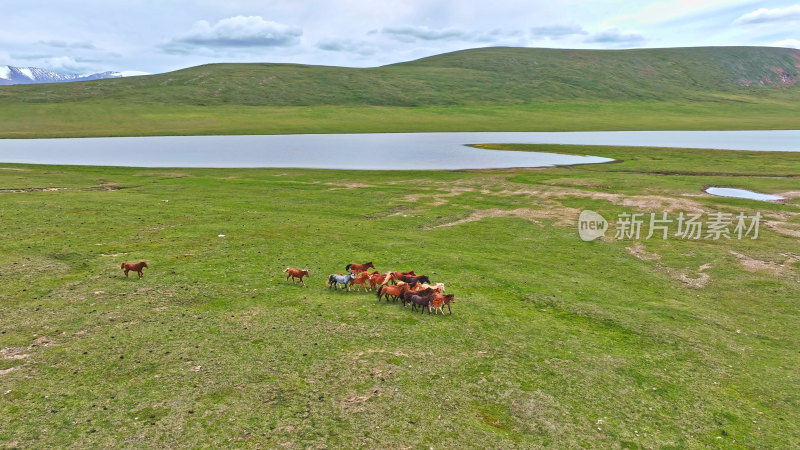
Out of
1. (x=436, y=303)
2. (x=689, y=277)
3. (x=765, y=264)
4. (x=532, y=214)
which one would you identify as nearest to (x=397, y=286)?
(x=436, y=303)

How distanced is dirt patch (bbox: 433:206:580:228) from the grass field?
9.64 ft

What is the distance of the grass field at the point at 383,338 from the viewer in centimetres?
1202

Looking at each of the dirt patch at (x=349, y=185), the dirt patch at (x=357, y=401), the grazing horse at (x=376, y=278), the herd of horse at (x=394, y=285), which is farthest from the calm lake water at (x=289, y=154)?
the dirt patch at (x=357, y=401)

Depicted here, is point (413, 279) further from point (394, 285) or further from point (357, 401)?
point (357, 401)

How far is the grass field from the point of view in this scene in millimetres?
12016

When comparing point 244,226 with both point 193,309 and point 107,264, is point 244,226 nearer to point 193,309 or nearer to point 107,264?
point 107,264

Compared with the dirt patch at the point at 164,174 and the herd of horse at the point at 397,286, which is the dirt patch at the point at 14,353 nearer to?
the herd of horse at the point at 397,286

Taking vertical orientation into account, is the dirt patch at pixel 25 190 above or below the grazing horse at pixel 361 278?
above

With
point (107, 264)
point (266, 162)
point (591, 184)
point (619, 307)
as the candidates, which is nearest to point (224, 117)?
point (266, 162)

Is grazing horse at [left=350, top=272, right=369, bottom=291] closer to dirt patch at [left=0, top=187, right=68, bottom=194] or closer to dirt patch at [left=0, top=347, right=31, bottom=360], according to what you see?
dirt patch at [left=0, top=347, right=31, bottom=360]

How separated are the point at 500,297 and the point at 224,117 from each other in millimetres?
194442

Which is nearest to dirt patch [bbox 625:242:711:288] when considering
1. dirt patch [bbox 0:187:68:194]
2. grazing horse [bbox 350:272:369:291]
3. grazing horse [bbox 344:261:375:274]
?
grazing horse [bbox 344:261:375:274]

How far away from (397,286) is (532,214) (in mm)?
26574

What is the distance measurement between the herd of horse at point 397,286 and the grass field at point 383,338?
1.92 ft
